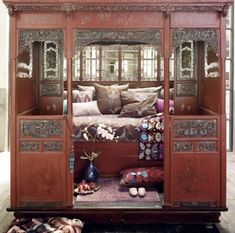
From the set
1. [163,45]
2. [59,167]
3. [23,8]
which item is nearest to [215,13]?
[163,45]

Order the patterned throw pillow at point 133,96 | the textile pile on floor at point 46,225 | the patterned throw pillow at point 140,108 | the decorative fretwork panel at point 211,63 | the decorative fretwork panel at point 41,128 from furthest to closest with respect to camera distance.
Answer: the patterned throw pillow at point 133,96
the patterned throw pillow at point 140,108
the decorative fretwork panel at point 211,63
the decorative fretwork panel at point 41,128
the textile pile on floor at point 46,225

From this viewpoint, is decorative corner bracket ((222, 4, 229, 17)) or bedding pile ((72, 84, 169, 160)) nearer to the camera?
decorative corner bracket ((222, 4, 229, 17))

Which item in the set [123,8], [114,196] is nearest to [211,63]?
[123,8]

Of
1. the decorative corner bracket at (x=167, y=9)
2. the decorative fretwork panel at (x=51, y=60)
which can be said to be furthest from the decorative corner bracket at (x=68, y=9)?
the decorative fretwork panel at (x=51, y=60)

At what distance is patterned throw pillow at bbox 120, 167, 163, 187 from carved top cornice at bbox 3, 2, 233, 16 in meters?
1.69

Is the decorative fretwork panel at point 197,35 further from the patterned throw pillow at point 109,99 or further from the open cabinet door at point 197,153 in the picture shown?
the patterned throw pillow at point 109,99

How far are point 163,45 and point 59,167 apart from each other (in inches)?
56.0

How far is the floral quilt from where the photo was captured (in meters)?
4.80

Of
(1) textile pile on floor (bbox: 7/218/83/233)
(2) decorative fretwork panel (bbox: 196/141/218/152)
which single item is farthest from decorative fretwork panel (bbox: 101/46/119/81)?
(1) textile pile on floor (bbox: 7/218/83/233)

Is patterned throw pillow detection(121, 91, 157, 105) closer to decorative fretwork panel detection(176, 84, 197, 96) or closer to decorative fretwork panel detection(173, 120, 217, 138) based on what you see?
decorative fretwork panel detection(176, 84, 197, 96)

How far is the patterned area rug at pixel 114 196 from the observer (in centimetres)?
413

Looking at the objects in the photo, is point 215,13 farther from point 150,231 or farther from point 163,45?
point 150,231

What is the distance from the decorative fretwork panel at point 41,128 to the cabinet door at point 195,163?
1.02 metres

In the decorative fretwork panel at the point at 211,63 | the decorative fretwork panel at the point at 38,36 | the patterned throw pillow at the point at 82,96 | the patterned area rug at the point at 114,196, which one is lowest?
the patterned area rug at the point at 114,196
